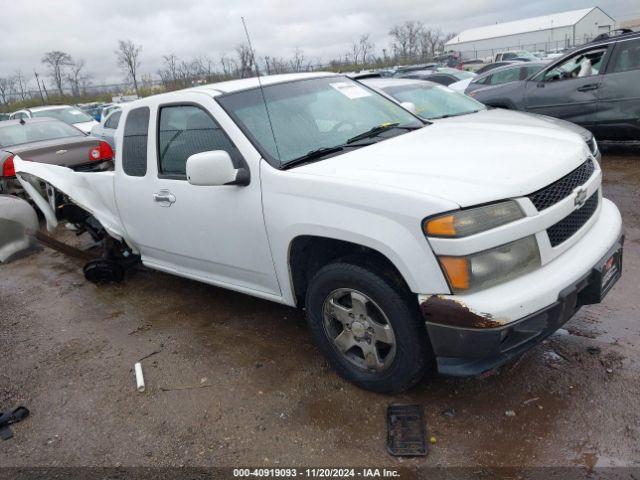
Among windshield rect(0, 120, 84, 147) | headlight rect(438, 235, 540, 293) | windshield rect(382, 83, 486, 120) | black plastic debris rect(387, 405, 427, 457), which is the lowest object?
black plastic debris rect(387, 405, 427, 457)

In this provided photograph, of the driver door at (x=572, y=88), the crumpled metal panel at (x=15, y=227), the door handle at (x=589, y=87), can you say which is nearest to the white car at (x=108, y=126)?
the crumpled metal panel at (x=15, y=227)

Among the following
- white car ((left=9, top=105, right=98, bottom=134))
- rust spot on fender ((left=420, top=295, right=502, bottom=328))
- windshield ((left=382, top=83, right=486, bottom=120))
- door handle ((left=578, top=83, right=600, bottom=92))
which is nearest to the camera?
rust spot on fender ((left=420, top=295, right=502, bottom=328))

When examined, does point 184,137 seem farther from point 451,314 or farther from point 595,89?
point 595,89

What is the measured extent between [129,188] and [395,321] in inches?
102

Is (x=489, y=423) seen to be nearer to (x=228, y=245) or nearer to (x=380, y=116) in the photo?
(x=228, y=245)

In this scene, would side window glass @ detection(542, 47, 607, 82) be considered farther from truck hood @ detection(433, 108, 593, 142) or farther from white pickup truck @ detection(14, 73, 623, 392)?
white pickup truck @ detection(14, 73, 623, 392)

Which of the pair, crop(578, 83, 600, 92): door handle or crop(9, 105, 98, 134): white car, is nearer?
crop(578, 83, 600, 92): door handle

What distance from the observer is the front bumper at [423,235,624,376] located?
7.73ft

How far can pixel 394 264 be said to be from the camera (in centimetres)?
255

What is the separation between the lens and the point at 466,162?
2.76 m

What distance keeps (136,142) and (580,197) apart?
3.19 metres

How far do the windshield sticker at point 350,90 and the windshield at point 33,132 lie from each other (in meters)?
6.38

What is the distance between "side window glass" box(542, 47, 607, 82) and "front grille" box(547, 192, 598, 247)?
5.89 meters

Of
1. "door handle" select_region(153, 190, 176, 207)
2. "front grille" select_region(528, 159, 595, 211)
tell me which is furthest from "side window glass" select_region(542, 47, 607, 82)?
"door handle" select_region(153, 190, 176, 207)
